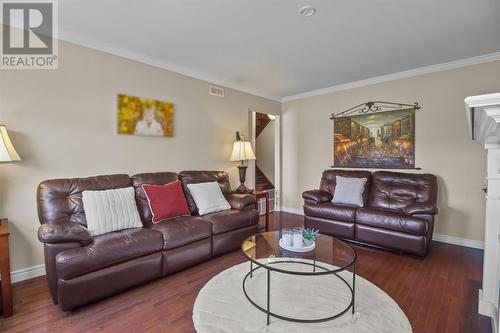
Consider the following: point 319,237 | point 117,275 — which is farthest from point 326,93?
point 117,275

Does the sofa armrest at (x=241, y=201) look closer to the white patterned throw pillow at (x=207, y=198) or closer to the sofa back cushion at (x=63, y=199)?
the white patterned throw pillow at (x=207, y=198)

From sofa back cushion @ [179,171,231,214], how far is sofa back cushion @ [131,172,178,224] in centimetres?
14

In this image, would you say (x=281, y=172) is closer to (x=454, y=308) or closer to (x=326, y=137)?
(x=326, y=137)

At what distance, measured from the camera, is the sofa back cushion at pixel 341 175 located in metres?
3.64

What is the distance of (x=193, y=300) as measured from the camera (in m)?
1.99

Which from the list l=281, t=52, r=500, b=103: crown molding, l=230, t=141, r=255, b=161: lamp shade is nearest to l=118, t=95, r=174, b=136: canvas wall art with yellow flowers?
l=230, t=141, r=255, b=161: lamp shade

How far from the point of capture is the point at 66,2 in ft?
6.73

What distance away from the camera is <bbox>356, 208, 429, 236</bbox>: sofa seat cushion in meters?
2.70

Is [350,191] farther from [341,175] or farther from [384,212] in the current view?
[384,212]

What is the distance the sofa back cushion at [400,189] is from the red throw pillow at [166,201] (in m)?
2.64

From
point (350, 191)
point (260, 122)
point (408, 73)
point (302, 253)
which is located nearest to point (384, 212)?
point (350, 191)

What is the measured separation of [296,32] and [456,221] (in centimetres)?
321

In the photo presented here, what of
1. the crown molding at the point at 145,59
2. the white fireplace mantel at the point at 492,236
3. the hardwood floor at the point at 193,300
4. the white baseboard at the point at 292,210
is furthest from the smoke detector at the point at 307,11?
the white baseboard at the point at 292,210

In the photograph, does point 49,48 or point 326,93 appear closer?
point 49,48
